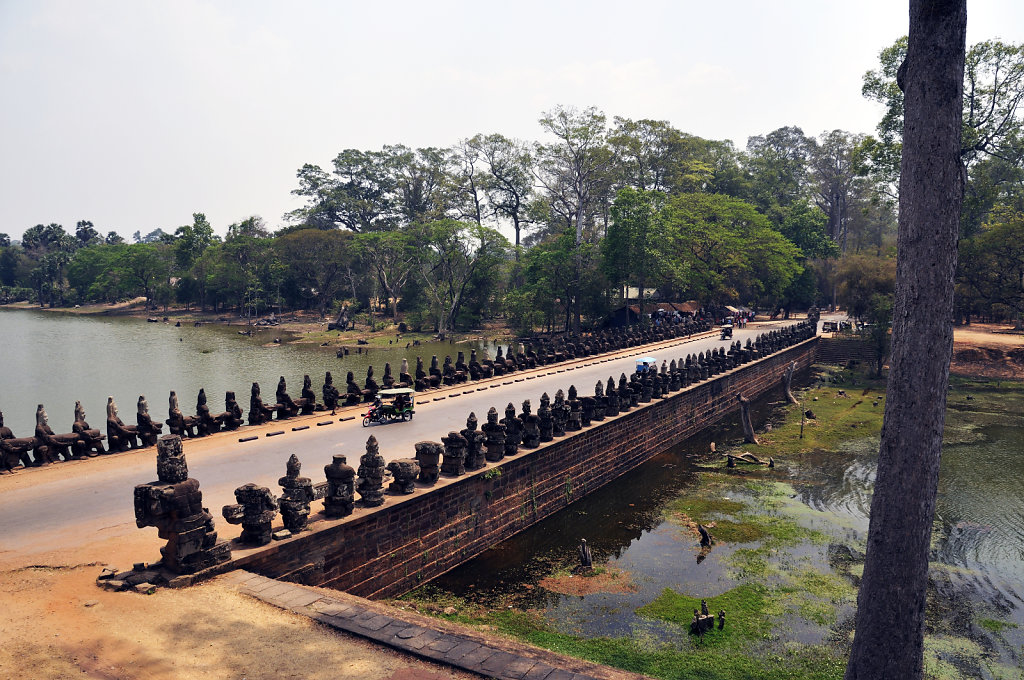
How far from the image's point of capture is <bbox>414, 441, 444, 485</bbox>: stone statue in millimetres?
14195

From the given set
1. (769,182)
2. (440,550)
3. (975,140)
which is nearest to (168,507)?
(440,550)

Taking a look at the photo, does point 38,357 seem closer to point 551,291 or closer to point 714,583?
point 551,291

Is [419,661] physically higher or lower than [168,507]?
lower

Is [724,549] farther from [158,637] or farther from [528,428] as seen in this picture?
[158,637]

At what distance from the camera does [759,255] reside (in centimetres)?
6844

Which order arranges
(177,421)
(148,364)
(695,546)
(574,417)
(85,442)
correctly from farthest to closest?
(148,364), (574,417), (177,421), (695,546), (85,442)

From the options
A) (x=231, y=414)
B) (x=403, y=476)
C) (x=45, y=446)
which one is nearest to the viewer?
(x=403, y=476)

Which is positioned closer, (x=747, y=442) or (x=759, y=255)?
(x=747, y=442)

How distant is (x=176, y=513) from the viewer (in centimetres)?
967

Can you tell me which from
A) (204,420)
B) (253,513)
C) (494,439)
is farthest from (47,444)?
(494,439)

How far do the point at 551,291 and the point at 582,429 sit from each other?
4350 cm

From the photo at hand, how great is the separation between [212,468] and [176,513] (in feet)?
19.5

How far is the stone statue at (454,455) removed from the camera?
49.5 feet

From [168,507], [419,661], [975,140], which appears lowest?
[419,661]
